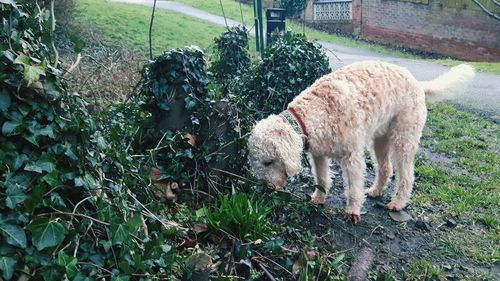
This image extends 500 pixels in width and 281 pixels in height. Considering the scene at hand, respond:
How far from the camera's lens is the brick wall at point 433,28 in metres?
19.5

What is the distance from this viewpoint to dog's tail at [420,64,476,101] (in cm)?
493

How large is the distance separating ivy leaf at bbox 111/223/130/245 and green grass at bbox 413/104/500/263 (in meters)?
2.86

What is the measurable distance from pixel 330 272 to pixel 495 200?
101 inches

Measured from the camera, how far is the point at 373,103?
13.6 ft

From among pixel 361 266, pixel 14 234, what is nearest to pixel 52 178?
pixel 14 234

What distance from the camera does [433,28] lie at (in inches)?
829

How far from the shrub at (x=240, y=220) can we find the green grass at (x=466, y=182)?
1.80 meters

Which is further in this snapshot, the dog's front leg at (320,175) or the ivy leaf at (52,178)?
the dog's front leg at (320,175)

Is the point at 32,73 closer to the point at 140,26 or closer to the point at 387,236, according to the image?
the point at 387,236

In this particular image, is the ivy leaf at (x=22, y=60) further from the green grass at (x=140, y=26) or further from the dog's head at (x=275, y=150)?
the green grass at (x=140, y=26)

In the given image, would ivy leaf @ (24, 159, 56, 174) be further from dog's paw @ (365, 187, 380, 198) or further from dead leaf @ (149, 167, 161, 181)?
dog's paw @ (365, 187, 380, 198)

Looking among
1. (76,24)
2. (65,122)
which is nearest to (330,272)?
(65,122)

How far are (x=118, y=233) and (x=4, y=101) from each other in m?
0.80

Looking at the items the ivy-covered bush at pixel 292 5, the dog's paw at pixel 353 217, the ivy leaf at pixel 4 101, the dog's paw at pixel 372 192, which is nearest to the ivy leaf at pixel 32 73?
the ivy leaf at pixel 4 101
